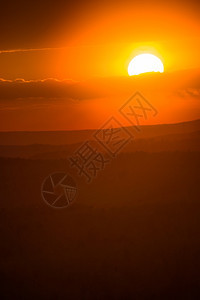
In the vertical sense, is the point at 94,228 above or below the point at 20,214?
below

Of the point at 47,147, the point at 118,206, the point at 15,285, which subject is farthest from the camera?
the point at 47,147

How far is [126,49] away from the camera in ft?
7.19

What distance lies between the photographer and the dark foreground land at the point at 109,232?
1618mm

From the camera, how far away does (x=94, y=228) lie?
69.5 inches

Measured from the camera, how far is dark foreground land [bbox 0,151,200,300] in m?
1.62

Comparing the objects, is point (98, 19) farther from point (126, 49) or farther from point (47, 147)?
point (47, 147)

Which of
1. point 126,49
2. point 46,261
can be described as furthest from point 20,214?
point 126,49

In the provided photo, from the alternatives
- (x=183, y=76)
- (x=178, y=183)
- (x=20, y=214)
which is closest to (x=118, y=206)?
(x=178, y=183)

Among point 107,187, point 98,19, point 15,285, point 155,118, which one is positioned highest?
point 98,19

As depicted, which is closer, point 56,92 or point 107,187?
point 107,187

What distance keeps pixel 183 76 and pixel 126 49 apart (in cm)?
34

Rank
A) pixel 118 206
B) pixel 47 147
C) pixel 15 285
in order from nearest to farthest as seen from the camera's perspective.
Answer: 1. pixel 15 285
2. pixel 118 206
3. pixel 47 147

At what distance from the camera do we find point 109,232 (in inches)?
68.6

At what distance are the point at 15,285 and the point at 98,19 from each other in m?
1.20
